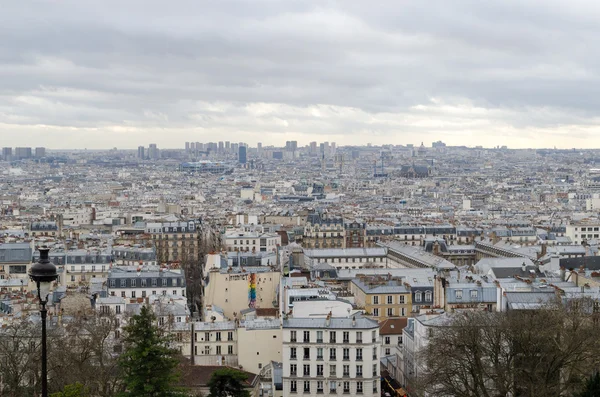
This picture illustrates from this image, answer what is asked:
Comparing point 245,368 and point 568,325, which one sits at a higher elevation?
point 568,325

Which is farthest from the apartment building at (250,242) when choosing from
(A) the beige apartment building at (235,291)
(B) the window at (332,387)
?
(B) the window at (332,387)

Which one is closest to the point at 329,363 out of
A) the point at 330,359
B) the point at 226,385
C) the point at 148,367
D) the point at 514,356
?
the point at 330,359

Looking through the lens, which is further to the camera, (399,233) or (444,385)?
(399,233)

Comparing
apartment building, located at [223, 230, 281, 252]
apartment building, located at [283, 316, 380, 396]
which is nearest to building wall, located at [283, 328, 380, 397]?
apartment building, located at [283, 316, 380, 396]

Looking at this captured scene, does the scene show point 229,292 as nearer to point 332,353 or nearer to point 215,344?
point 215,344

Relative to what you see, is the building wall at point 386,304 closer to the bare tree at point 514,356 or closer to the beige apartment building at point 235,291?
the beige apartment building at point 235,291

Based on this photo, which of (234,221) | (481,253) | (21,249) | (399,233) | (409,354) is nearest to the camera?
(409,354)

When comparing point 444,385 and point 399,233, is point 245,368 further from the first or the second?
point 399,233

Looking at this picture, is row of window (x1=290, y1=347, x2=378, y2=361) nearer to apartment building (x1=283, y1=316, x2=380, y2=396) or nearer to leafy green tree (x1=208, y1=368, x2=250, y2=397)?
apartment building (x1=283, y1=316, x2=380, y2=396)

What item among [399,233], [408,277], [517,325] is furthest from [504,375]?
[399,233]
